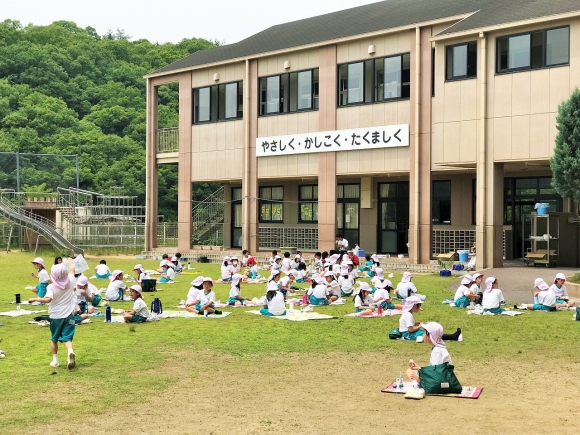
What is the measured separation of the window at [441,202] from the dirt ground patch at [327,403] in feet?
85.8

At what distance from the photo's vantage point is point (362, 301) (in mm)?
21406

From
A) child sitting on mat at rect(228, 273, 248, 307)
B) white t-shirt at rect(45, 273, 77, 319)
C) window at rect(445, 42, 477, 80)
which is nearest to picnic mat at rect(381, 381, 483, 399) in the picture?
white t-shirt at rect(45, 273, 77, 319)

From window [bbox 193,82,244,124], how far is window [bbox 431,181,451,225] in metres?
10.9

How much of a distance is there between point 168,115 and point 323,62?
4065cm

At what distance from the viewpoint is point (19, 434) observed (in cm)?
946

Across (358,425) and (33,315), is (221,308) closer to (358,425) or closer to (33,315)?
(33,315)

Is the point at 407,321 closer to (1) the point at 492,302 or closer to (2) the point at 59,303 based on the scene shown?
(1) the point at 492,302

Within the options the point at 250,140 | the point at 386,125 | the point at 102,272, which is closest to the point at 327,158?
the point at 386,125

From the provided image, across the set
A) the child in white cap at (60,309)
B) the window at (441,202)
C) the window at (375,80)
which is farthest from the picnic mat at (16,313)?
the window at (441,202)

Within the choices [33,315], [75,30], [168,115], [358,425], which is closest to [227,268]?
[33,315]

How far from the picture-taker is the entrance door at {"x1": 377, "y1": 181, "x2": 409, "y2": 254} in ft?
137

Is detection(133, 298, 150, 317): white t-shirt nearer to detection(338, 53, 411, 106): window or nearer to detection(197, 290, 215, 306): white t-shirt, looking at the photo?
detection(197, 290, 215, 306): white t-shirt

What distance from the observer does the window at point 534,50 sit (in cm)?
3052

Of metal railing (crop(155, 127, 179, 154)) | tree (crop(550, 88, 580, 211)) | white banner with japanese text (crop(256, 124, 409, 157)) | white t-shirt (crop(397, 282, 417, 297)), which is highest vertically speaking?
metal railing (crop(155, 127, 179, 154))
